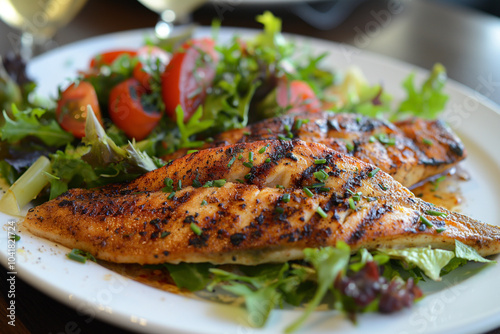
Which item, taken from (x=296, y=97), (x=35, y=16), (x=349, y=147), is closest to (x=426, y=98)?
(x=296, y=97)

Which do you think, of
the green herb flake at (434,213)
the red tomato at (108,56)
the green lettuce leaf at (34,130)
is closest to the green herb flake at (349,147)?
the green herb flake at (434,213)

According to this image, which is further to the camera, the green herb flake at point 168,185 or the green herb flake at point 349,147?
the green herb flake at point 349,147

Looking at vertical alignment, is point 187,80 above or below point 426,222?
above

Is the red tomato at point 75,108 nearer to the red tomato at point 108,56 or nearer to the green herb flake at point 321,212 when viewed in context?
the red tomato at point 108,56

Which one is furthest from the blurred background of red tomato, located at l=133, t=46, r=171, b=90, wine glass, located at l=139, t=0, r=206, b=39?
red tomato, located at l=133, t=46, r=171, b=90

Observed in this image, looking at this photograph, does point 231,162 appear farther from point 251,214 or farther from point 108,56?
point 108,56

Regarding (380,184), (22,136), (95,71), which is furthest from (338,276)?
(95,71)
